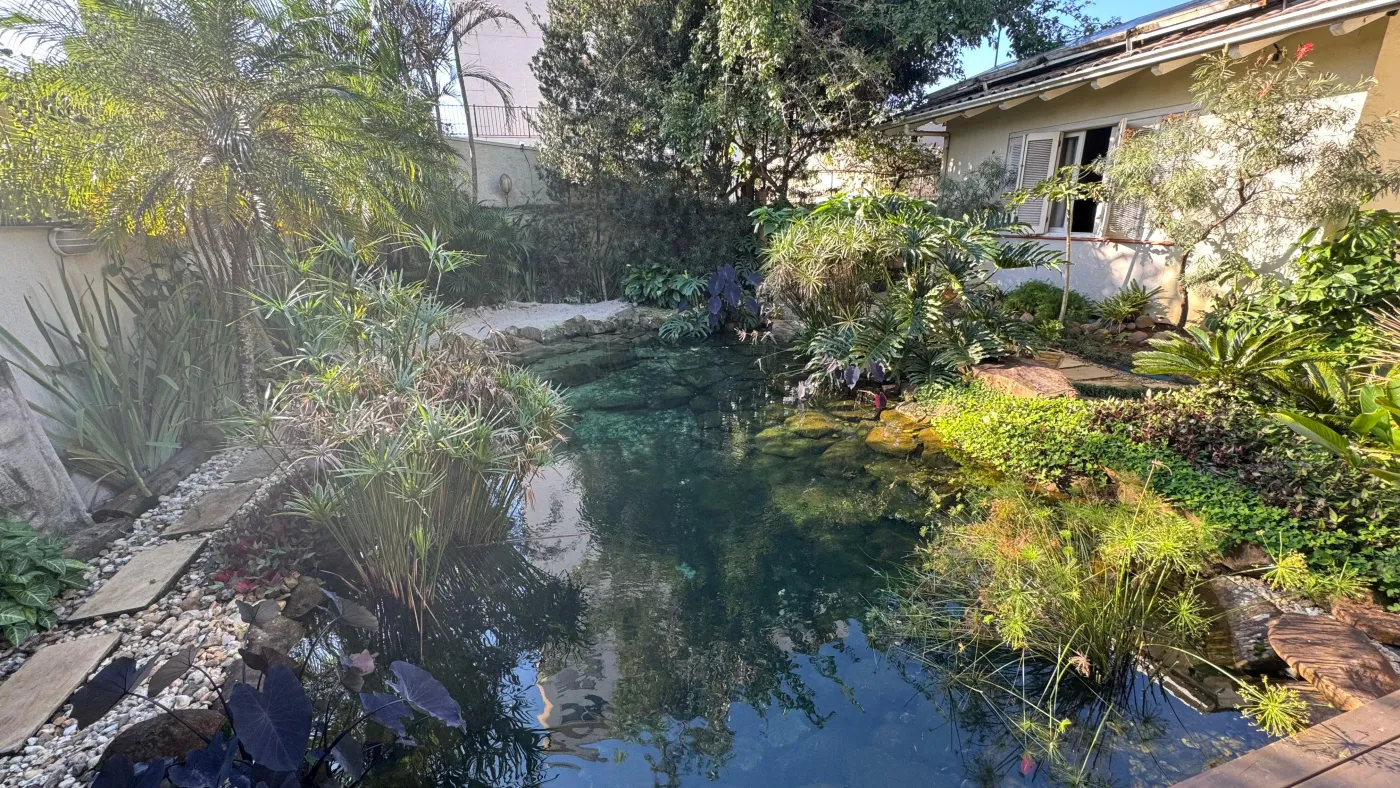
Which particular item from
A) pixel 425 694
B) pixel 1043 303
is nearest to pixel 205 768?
pixel 425 694

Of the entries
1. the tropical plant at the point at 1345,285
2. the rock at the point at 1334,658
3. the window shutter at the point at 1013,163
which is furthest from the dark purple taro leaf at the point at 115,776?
the window shutter at the point at 1013,163

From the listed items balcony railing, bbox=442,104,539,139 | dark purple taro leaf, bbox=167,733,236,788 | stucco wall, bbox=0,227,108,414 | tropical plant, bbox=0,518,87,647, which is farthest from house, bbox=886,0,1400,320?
stucco wall, bbox=0,227,108,414

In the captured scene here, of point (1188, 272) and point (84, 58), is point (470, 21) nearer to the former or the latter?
point (84, 58)

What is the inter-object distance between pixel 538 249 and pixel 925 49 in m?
6.47

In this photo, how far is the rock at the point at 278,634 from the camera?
2.81 m

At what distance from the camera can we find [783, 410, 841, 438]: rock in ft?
18.8

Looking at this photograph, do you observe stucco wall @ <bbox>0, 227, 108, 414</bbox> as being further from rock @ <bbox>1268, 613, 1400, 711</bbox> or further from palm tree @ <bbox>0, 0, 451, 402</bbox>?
rock @ <bbox>1268, 613, 1400, 711</bbox>

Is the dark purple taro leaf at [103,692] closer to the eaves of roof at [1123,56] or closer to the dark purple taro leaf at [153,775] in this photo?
the dark purple taro leaf at [153,775]

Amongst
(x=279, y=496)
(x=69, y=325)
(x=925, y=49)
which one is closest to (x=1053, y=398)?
(x=279, y=496)

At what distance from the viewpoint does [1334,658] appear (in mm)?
2533

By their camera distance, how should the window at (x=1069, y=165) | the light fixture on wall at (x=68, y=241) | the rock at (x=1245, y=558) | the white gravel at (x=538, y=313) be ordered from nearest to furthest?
1. the rock at (x=1245, y=558)
2. the light fixture on wall at (x=68, y=241)
3. the window at (x=1069, y=165)
4. the white gravel at (x=538, y=313)

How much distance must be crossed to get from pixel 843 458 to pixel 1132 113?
226 inches

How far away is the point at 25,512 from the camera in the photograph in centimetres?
316

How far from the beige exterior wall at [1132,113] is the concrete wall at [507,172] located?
740 cm
